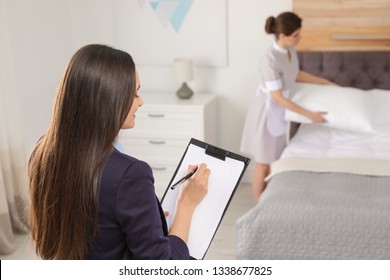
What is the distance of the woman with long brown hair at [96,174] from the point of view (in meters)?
1.15

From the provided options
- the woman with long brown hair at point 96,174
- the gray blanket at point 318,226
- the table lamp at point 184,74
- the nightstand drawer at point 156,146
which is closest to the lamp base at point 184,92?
the table lamp at point 184,74

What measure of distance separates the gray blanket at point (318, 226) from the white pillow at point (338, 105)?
0.78m

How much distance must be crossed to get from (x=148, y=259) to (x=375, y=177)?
1.92m

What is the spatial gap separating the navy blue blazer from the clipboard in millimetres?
295

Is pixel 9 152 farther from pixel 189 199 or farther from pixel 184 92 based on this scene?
pixel 189 199

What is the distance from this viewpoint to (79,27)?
407 cm

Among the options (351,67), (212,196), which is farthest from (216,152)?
(351,67)

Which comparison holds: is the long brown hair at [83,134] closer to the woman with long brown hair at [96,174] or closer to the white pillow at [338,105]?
the woman with long brown hair at [96,174]

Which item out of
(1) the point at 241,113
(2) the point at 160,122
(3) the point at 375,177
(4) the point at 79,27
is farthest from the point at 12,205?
(3) the point at 375,177

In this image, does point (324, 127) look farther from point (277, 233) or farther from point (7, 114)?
point (7, 114)

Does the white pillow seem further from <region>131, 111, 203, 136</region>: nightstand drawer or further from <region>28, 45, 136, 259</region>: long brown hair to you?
<region>28, 45, 136, 259</region>: long brown hair

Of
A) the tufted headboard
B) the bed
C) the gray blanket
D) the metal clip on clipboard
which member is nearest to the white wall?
the tufted headboard

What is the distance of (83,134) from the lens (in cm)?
116
